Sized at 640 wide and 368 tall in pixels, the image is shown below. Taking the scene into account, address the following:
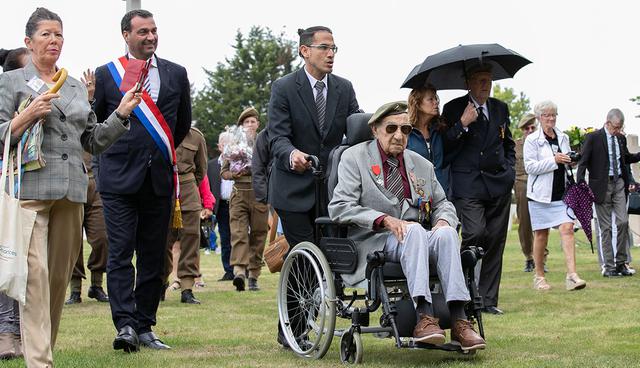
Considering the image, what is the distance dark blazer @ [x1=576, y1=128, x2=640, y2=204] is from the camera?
1580 centimetres

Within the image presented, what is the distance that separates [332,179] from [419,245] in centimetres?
97

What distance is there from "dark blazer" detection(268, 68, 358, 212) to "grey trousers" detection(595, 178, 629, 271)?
857cm

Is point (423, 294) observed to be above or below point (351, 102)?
below

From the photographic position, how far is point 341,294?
7387 millimetres

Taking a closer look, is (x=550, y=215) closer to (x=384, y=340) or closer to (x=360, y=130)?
(x=384, y=340)

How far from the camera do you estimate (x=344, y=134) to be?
8250 mm

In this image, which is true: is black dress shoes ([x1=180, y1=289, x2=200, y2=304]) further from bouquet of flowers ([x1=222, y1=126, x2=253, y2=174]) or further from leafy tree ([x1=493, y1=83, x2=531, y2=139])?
leafy tree ([x1=493, y1=83, x2=531, y2=139])

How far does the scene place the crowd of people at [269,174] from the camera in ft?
21.3

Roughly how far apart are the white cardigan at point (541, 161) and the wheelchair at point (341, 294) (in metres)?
5.49

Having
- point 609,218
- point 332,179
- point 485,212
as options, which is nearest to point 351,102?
point 332,179

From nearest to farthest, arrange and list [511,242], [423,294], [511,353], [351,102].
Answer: [423,294] < [511,353] < [351,102] < [511,242]

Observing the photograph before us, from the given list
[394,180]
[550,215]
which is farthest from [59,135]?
[550,215]

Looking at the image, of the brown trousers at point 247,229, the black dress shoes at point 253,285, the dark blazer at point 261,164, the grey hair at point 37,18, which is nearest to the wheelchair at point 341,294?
the grey hair at point 37,18

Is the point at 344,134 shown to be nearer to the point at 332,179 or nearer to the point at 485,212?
the point at 332,179
